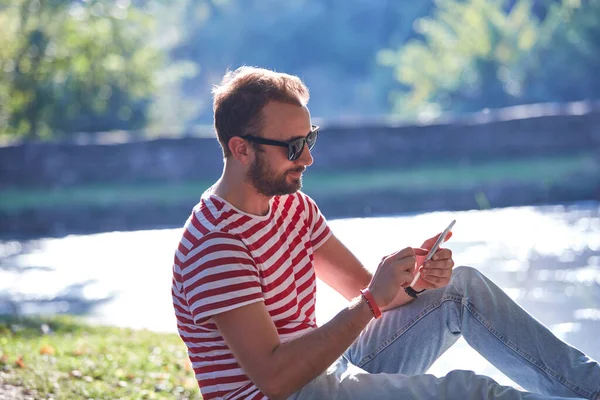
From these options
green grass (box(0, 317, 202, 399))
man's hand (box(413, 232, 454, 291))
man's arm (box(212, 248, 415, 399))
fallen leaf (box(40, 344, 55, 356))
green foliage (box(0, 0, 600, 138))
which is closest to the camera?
man's arm (box(212, 248, 415, 399))

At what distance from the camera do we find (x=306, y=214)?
2605mm

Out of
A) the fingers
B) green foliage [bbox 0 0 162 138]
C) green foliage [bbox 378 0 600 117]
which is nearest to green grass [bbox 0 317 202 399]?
the fingers

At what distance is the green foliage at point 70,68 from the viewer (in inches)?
830

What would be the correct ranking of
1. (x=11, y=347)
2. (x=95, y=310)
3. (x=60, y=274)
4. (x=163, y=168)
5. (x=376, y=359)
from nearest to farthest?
1. (x=376, y=359)
2. (x=11, y=347)
3. (x=95, y=310)
4. (x=60, y=274)
5. (x=163, y=168)

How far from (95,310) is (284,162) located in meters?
4.69

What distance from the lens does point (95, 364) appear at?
177 inches

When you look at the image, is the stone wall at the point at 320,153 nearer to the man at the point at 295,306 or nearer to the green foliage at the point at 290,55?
the green foliage at the point at 290,55

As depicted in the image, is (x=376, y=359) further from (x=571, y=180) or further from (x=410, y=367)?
(x=571, y=180)

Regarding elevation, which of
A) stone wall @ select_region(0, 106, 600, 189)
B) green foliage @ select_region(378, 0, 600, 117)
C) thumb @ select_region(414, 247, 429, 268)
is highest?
green foliage @ select_region(378, 0, 600, 117)

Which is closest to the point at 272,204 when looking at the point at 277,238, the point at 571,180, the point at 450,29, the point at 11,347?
the point at 277,238

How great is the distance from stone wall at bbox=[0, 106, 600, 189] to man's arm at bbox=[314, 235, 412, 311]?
383 inches

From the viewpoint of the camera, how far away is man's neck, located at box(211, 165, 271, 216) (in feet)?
7.77

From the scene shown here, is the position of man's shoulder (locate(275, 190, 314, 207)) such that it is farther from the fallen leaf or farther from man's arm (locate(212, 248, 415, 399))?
the fallen leaf

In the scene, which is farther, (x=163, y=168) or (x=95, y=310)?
(x=163, y=168)
